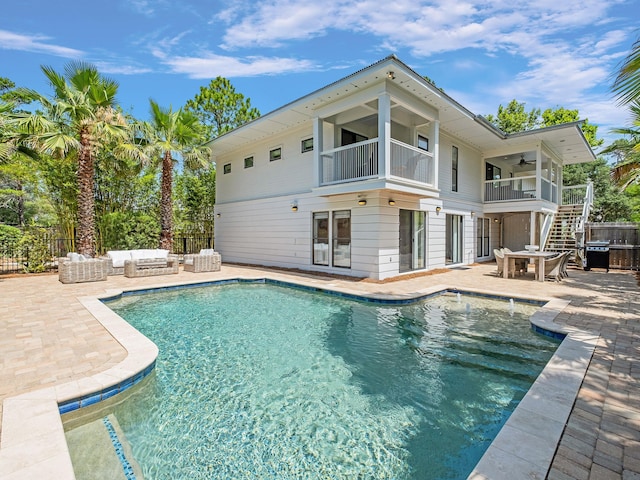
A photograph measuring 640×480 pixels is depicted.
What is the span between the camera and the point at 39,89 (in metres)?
10.1

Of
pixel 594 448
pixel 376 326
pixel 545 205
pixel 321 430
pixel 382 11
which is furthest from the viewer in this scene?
pixel 545 205

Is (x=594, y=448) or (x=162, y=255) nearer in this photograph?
(x=594, y=448)

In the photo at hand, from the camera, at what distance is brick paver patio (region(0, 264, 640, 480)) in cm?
221

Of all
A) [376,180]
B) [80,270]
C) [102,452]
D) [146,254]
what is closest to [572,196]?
[376,180]

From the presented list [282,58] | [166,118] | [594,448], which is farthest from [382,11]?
[594,448]

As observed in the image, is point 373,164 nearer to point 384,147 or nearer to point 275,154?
point 384,147

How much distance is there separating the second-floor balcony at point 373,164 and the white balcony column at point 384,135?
27 millimetres

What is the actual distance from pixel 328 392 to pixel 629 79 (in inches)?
158

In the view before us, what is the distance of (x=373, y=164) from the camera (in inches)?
366

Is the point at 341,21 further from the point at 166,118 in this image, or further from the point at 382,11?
the point at 166,118

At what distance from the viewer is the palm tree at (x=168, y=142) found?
12.6 m

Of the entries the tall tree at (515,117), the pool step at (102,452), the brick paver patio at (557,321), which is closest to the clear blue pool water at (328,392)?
the pool step at (102,452)

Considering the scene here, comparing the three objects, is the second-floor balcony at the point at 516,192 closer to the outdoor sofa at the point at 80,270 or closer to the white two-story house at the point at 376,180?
the white two-story house at the point at 376,180

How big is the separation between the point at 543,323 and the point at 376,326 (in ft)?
8.73
